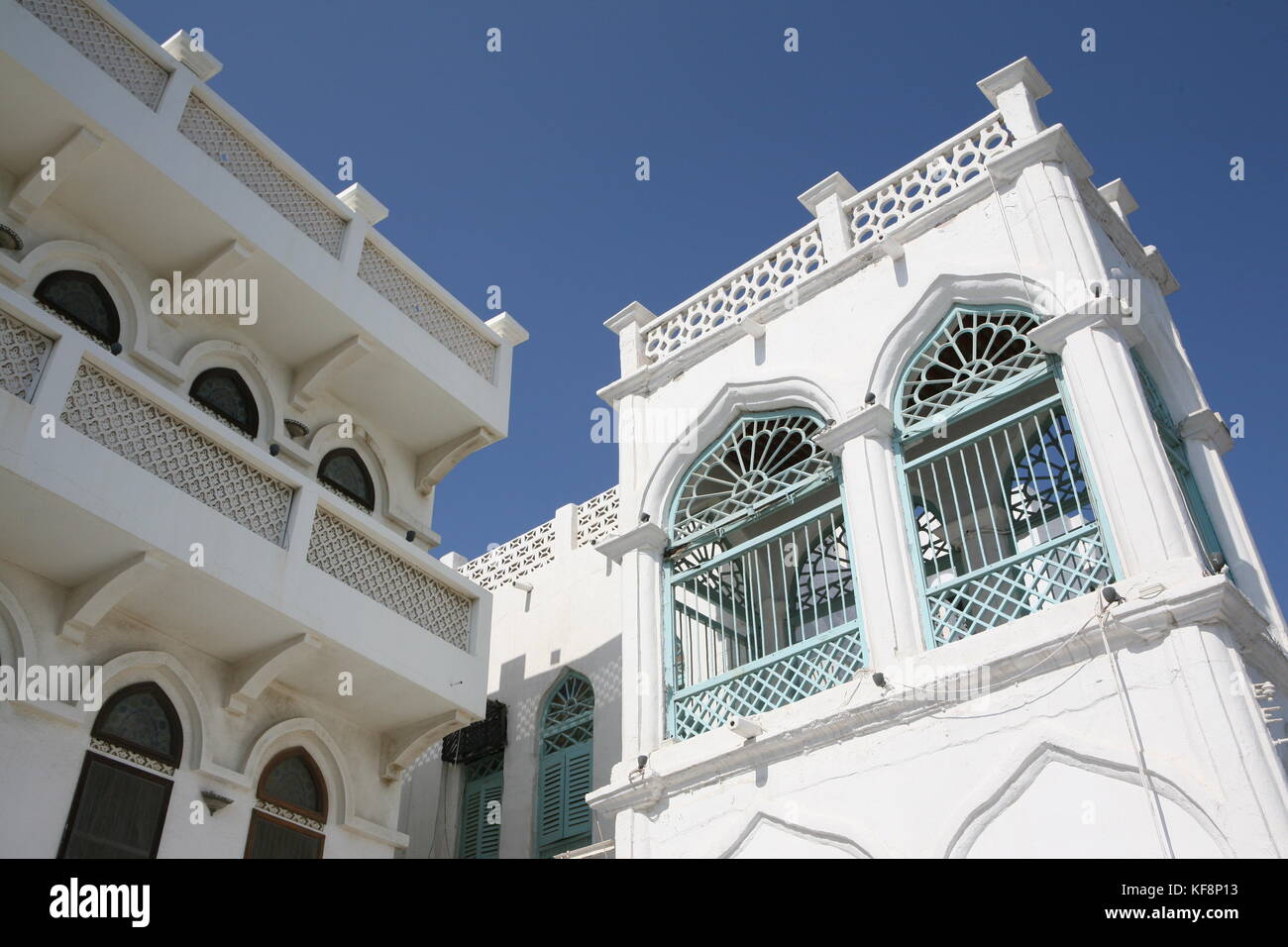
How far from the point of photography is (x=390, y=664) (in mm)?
8516

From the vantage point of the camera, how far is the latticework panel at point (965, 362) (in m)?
7.79

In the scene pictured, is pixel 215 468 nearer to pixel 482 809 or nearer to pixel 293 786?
Answer: pixel 293 786

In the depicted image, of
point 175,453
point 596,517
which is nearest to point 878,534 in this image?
point 175,453

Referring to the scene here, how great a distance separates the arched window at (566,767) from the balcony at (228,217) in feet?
9.00

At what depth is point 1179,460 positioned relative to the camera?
7.89m

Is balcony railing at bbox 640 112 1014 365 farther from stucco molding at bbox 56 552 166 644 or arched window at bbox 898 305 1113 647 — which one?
stucco molding at bbox 56 552 166 644

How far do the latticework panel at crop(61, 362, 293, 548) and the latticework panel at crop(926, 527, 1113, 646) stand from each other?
4390 mm

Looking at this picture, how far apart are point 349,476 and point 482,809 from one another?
12.0 feet

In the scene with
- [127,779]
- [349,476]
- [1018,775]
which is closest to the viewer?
[1018,775]

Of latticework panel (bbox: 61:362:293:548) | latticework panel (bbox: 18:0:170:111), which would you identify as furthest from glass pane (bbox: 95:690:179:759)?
latticework panel (bbox: 18:0:170:111)

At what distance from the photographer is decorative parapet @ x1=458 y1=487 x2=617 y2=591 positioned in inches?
490
